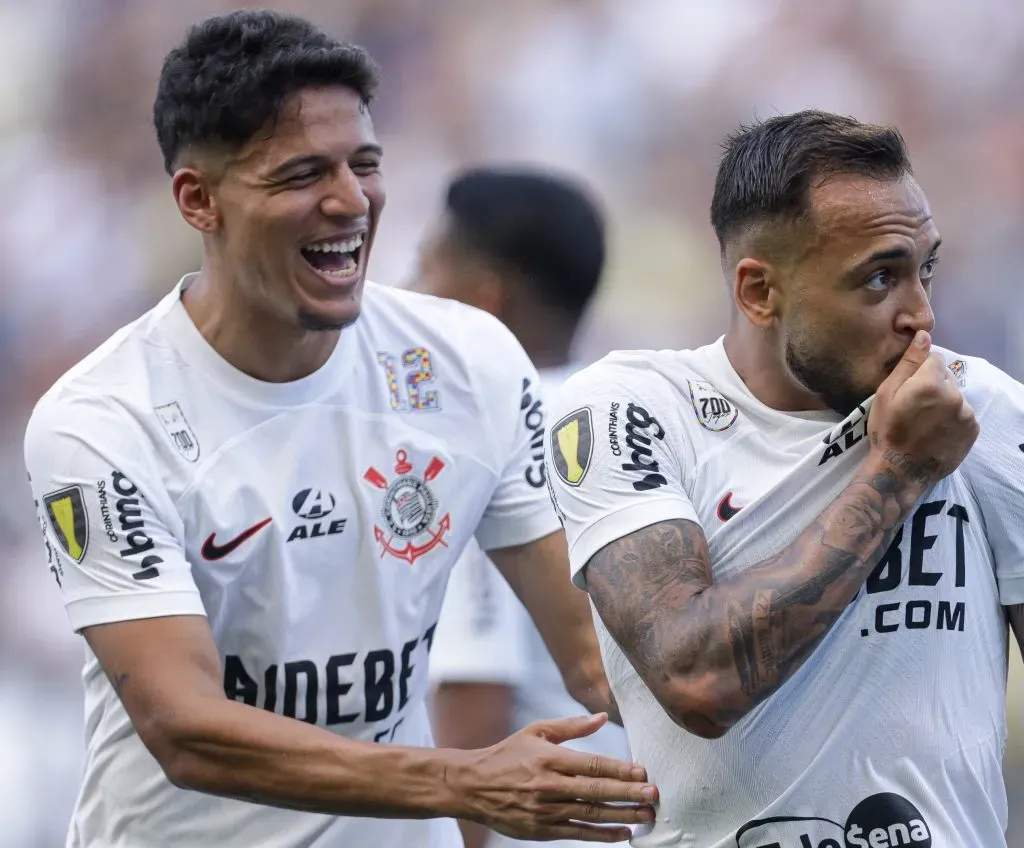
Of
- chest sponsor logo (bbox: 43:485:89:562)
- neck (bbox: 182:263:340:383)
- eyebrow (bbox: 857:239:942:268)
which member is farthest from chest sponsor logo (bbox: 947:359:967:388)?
chest sponsor logo (bbox: 43:485:89:562)

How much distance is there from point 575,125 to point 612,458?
4.56 meters

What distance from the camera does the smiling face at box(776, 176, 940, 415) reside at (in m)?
2.28

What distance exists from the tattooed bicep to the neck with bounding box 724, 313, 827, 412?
1.02 ft

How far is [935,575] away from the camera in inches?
91.5

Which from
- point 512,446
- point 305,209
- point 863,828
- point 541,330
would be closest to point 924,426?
point 863,828

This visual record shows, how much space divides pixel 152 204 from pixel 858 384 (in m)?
5.09

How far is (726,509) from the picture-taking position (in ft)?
7.82

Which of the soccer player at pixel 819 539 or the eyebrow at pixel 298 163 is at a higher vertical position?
the eyebrow at pixel 298 163

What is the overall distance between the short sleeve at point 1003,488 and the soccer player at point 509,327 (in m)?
1.19

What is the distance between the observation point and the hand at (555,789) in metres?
2.29

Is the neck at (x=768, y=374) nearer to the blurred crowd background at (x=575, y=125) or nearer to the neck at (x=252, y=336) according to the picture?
the neck at (x=252, y=336)

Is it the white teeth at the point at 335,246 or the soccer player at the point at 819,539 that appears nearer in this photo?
the soccer player at the point at 819,539

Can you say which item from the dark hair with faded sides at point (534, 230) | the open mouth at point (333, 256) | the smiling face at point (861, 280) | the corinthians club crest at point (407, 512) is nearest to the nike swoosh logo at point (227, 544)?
the corinthians club crest at point (407, 512)

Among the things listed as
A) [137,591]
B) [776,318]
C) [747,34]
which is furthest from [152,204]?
[776,318]
